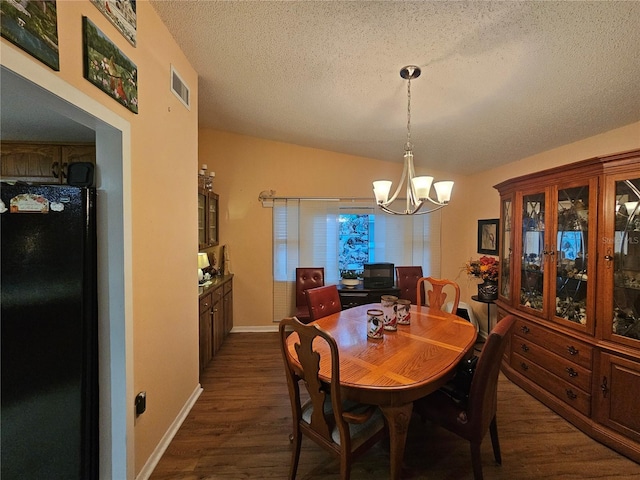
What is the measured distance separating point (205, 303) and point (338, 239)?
2104mm

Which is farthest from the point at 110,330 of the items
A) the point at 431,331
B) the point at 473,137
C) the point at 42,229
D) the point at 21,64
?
the point at 473,137

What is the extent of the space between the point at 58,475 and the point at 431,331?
2.29 meters

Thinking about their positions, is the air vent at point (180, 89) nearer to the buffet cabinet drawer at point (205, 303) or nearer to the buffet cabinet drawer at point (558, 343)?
the buffet cabinet drawer at point (205, 303)

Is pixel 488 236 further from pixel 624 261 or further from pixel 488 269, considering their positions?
pixel 624 261

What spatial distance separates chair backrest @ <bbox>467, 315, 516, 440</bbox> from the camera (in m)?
1.44

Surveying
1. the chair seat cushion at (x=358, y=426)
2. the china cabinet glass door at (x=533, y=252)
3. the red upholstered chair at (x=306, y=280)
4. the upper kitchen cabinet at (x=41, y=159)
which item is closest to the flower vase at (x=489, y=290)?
the china cabinet glass door at (x=533, y=252)

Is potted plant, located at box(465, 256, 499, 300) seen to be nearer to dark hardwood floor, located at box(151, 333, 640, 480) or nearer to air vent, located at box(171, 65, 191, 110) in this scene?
dark hardwood floor, located at box(151, 333, 640, 480)

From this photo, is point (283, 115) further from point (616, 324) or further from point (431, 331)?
point (616, 324)

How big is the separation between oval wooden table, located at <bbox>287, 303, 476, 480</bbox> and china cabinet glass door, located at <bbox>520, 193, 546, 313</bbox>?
0.87 metres

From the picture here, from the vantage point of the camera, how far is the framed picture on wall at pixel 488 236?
3.55 metres

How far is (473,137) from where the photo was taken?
2.87 m

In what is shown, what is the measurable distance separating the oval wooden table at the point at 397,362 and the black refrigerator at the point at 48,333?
44.2 inches

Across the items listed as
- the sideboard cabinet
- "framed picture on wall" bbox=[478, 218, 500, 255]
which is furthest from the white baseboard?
"framed picture on wall" bbox=[478, 218, 500, 255]

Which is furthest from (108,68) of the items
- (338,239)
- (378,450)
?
(338,239)
